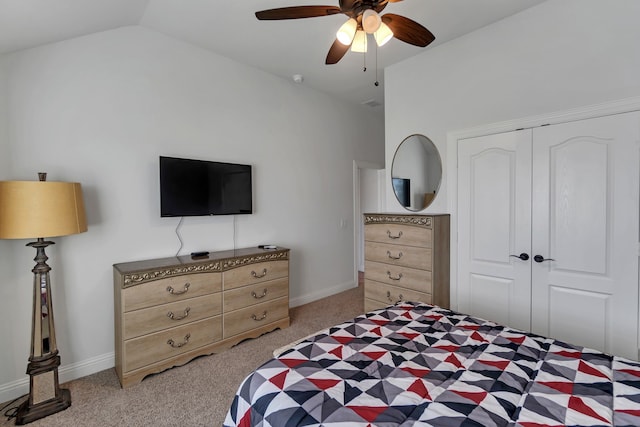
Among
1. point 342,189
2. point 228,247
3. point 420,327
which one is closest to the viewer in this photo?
point 420,327

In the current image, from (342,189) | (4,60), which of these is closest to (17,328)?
(4,60)

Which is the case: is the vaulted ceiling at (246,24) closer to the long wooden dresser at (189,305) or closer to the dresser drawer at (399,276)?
the long wooden dresser at (189,305)

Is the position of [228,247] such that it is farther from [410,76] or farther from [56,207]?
[410,76]

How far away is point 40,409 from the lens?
2.02 meters

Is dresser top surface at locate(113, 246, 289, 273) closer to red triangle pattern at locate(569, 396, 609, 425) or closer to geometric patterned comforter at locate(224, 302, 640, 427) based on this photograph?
geometric patterned comforter at locate(224, 302, 640, 427)

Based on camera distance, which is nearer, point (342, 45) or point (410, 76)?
point (342, 45)

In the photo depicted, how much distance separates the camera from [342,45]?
2.08 metres

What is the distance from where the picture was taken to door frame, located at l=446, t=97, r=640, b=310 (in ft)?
6.92

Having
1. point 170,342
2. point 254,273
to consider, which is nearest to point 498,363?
point 254,273

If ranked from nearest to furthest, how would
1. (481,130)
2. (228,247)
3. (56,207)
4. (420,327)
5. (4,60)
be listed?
(420,327)
(56,207)
(4,60)
(481,130)
(228,247)

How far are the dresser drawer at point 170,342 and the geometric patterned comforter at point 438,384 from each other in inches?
57.5

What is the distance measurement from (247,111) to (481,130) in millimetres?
2435

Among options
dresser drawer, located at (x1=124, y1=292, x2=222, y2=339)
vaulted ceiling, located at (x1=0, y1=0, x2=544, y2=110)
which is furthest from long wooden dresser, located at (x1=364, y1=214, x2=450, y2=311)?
vaulted ceiling, located at (x1=0, y1=0, x2=544, y2=110)

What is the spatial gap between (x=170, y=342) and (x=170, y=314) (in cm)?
23
